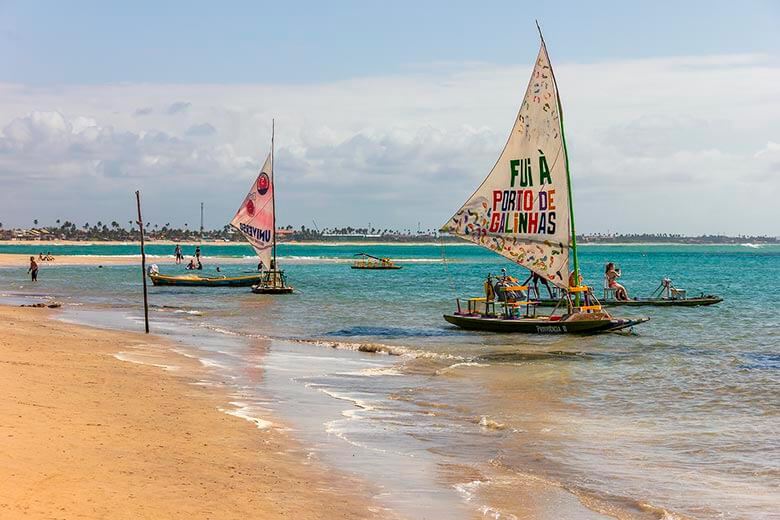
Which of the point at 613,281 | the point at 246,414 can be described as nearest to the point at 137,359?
the point at 246,414

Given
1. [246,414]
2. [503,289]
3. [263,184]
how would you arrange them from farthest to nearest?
[263,184], [503,289], [246,414]

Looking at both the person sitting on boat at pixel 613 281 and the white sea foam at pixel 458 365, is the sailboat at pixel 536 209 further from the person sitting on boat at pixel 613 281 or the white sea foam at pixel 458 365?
the person sitting on boat at pixel 613 281

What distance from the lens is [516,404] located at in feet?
63.8

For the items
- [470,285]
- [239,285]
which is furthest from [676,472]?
[470,285]

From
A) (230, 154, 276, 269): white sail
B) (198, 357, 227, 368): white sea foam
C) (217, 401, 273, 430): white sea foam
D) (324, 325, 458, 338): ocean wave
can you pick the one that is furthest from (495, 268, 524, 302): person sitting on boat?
(230, 154, 276, 269): white sail

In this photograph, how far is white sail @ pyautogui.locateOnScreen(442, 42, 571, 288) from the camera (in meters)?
32.7

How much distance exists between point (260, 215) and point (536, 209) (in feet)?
98.3

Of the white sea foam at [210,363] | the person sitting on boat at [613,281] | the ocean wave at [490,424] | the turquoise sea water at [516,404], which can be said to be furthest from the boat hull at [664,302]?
the ocean wave at [490,424]

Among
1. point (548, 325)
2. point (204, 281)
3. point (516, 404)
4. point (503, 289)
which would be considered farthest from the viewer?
point (204, 281)

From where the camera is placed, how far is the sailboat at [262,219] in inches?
2308

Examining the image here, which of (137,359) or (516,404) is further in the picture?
(137,359)

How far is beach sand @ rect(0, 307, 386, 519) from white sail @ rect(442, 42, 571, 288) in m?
17.4

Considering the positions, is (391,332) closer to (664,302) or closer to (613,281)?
(613,281)

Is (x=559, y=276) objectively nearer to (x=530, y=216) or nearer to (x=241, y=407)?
(x=530, y=216)
